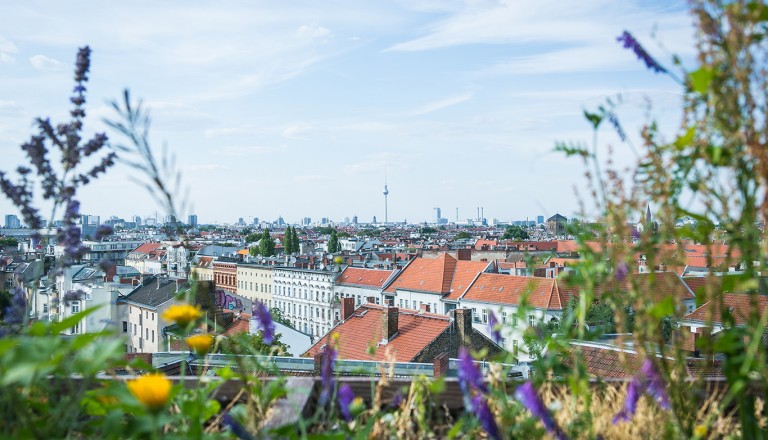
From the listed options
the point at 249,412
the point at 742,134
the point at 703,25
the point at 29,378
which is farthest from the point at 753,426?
the point at 29,378

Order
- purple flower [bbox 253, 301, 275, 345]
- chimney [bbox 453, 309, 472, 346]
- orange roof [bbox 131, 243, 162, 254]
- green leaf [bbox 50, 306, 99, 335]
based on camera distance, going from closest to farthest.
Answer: green leaf [bbox 50, 306, 99, 335] → purple flower [bbox 253, 301, 275, 345] → chimney [bbox 453, 309, 472, 346] → orange roof [bbox 131, 243, 162, 254]

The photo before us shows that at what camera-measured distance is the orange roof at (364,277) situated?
170ft

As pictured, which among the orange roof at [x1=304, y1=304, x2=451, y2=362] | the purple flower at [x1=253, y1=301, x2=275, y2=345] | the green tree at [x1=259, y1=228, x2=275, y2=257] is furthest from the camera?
the green tree at [x1=259, y1=228, x2=275, y2=257]

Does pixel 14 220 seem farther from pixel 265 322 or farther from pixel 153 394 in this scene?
pixel 153 394

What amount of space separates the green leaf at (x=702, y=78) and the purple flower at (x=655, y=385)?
1.91 ft

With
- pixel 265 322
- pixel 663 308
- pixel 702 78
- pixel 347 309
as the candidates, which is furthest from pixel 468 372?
pixel 347 309

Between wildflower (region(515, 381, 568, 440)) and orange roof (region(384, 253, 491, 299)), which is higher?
wildflower (region(515, 381, 568, 440))

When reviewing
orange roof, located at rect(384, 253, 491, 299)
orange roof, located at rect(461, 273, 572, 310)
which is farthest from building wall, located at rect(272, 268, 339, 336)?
orange roof, located at rect(461, 273, 572, 310)

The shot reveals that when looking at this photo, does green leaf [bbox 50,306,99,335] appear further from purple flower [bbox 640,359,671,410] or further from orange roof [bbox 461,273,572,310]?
orange roof [bbox 461,273,572,310]

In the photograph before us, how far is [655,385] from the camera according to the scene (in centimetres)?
169

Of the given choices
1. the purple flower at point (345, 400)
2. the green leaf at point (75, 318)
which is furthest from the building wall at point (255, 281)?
the green leaf at point (75, 318)

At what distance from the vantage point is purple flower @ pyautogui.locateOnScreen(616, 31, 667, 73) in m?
1.87

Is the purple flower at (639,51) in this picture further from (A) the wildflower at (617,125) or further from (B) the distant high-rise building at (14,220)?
(B) the distant high-rise building at (14,220)

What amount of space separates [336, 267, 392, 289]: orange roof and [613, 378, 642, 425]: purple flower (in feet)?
161
